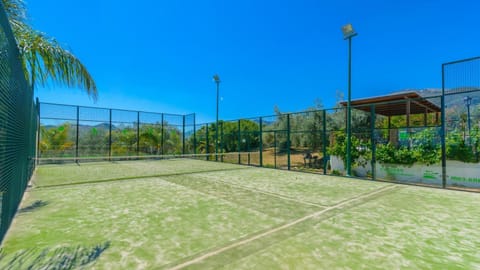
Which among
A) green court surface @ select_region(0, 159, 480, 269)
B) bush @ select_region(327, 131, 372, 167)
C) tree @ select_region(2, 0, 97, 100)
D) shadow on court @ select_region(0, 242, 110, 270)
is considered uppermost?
tree @ select_region(2, 0, 97, 100)

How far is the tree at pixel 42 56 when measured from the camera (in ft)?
10.9

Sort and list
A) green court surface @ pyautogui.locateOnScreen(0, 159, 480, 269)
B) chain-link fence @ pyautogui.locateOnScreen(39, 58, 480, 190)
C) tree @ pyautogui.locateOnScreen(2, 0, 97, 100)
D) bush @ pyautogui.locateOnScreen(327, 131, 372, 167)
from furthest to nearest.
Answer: bush @ pyautogui.locateOnScreen(327, 131, 372, 167) → chain-link fence @ pyautogui.locateOnScreen(39, 58, 480, 190) → tree @ pyautogui.locateOnScreen(2, 0, 97, 100) → green court surface @ pyautogui.locateOnScreen(0, 159, 480, 269)

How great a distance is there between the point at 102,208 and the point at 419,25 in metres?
15.6

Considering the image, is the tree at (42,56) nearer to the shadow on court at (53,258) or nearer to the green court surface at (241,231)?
the green court surface at (241,231)

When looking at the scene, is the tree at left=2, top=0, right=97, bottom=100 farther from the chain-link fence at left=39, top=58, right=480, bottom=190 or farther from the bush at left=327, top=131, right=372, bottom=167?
the bush at left=327, top=131, right=372, bottom=167

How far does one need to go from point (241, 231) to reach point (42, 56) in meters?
4.10

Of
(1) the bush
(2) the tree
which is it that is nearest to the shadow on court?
(2) the tree

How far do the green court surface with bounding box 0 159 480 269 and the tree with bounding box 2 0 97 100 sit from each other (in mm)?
2389

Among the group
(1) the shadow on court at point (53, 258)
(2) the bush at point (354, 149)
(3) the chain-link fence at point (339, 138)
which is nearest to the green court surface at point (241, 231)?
(1) the shadow on court at point (53, 258)

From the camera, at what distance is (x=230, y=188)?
6309mm

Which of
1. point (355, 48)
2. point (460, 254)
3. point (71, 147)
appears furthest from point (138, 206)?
point (71, 147)

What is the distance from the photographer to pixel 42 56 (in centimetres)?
346

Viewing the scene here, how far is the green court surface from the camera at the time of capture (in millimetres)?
2412

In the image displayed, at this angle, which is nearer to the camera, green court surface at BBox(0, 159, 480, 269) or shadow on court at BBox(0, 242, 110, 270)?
shadow on court at BBox(0, 242, 110, 270)
